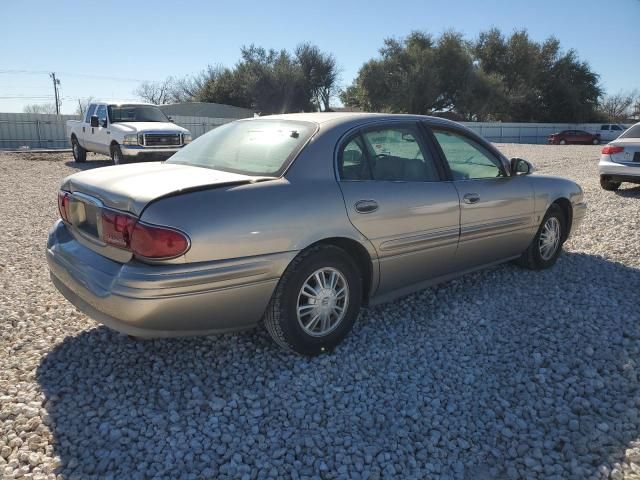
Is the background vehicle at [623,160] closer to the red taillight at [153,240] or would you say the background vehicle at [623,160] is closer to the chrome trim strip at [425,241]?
the chrome trim strip at [425,241]

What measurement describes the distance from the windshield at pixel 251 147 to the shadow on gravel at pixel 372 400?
1.20 meters

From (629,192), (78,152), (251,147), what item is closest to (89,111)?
(78,152)

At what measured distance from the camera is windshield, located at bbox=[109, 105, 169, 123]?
14.0 meters

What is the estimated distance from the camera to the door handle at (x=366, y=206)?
3.32 metres

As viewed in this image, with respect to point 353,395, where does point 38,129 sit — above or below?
above

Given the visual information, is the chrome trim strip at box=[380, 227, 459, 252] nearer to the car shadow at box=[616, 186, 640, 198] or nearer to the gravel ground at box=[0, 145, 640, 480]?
the gravel ground at box=[0, 145, 640, 480]

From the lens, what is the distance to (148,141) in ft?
42.5

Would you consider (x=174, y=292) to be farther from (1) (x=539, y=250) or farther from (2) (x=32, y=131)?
(2) (x=32, y=131)

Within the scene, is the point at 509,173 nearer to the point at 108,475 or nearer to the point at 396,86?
the point at 108,475

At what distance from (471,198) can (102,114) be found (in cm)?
1292

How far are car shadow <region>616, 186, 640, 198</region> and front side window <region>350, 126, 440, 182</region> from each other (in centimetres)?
754

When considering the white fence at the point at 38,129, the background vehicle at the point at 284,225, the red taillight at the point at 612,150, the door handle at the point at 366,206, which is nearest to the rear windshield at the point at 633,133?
A: the red taillight at the point at 612,150

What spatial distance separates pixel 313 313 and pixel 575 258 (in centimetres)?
365

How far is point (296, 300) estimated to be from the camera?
3121mm
